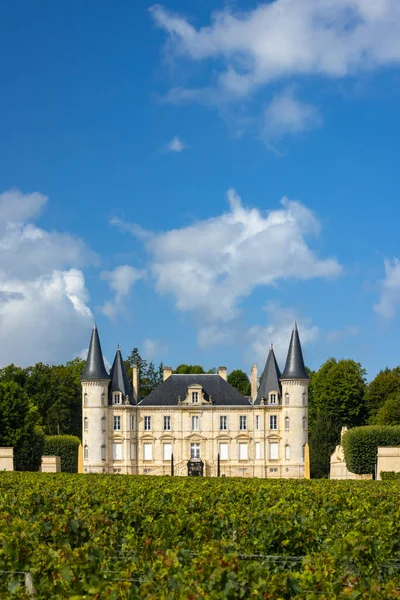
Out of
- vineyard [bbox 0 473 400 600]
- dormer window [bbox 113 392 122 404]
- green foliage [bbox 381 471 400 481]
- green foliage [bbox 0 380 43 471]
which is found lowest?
green foliage [bbox 381 471 400 481]

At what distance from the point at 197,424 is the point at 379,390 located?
54.4ft

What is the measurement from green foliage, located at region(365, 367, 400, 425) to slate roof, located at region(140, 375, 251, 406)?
1251 cm

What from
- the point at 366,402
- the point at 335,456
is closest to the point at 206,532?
the point at 335,456

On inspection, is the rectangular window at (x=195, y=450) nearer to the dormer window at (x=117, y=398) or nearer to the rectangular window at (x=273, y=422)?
the rectangular window at (x=273, y=422)

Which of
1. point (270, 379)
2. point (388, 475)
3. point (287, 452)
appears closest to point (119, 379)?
point (270, 379)

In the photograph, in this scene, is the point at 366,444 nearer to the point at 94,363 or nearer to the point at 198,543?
the point at 94,363

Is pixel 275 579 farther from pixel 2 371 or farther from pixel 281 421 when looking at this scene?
pixel 2 371

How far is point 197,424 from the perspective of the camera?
217 feet

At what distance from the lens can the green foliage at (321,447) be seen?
217 feet

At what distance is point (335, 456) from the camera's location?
200 ft

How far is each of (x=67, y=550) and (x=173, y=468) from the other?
56116mm

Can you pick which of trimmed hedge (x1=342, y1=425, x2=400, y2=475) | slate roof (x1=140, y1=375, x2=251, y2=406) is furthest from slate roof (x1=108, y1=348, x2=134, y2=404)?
trimmed hedge (x1=342, y1=425, x2=400, y2=475)

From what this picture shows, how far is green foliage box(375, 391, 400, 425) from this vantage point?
66.2 meters

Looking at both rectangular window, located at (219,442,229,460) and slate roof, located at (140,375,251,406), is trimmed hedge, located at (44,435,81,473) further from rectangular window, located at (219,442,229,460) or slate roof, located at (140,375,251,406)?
rectangular window, located at (219,442,229,460)
